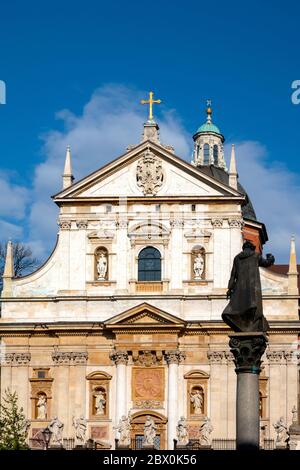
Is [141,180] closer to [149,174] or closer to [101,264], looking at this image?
[149,174]

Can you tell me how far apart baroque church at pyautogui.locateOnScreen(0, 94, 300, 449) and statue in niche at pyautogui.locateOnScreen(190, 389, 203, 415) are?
90 millimetres

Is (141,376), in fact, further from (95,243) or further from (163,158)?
(163,158)

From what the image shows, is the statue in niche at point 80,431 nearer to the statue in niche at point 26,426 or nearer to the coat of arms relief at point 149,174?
the statue in niche at point 26,426

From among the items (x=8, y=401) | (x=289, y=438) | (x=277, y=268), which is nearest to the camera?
(x=289, y=438)

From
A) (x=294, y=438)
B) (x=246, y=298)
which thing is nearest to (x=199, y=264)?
(x=294, y=438)

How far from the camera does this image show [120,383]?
51281mm

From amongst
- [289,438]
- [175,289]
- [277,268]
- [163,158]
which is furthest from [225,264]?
[277,268]

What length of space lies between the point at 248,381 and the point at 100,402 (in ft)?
99.3

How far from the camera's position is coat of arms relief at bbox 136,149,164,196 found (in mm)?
52969

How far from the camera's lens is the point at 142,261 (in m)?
52.6

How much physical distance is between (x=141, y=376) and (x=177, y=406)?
6.92ft

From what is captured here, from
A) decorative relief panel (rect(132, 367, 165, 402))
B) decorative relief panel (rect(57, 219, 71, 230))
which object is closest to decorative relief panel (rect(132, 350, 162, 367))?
decorative relief panel (rect(132, 367, 165, 402))

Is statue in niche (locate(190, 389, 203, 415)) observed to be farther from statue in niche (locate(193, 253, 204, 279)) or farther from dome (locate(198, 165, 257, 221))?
dome (locate(198, 165, 257, 221))

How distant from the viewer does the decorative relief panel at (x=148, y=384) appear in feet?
168
